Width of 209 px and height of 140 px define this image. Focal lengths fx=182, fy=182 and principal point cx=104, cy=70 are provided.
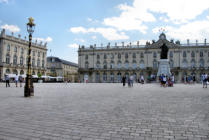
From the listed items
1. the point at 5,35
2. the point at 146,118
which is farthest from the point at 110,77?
the point at 146,118

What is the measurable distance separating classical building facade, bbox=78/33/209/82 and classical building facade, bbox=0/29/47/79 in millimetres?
16459

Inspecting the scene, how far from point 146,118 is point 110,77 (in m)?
64.3

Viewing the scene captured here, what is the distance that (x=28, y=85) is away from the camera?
10.7 metres

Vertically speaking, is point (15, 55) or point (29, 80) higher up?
point (15, 55)

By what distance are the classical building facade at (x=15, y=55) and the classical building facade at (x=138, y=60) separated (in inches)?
648

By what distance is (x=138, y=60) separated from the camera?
67438 mm

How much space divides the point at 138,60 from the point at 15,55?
4198 centimetres

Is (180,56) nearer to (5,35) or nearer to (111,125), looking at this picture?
(5,35)

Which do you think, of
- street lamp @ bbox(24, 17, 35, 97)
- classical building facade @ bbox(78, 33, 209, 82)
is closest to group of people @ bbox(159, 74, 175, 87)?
street lamp @ bbox(24, 17, 35, 97)

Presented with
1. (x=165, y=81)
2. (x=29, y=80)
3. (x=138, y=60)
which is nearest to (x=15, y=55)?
(x=138, y=60)

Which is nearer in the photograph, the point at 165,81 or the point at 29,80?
the point at 29,80

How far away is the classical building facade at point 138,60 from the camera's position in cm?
6262

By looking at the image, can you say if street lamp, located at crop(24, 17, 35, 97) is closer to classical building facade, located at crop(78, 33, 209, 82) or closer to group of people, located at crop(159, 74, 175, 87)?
group of people, located at crop(159, 74, 175, 87)

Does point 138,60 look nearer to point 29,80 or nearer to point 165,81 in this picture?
point 165,81
